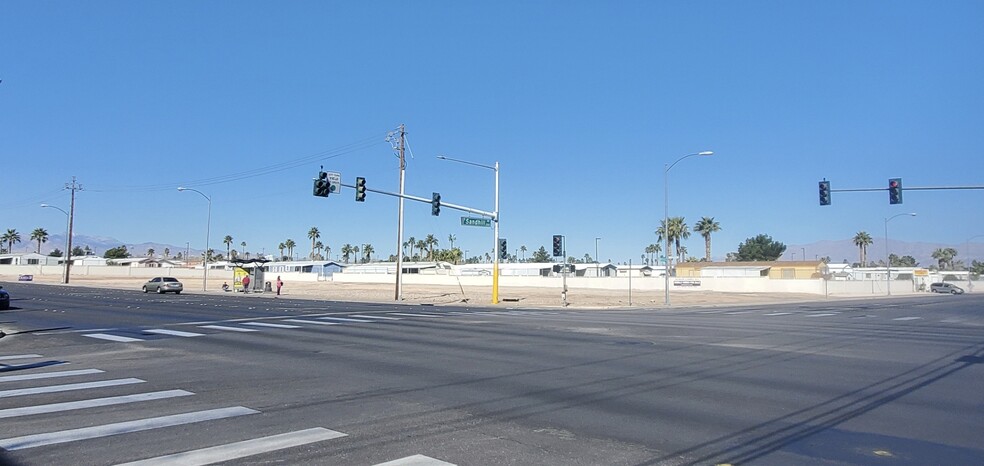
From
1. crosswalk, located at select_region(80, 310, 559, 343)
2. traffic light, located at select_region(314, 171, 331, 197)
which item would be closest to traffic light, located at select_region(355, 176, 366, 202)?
traffic light, located at select_region(314, 171, 331, 197)

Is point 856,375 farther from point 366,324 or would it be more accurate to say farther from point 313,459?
point 366,324

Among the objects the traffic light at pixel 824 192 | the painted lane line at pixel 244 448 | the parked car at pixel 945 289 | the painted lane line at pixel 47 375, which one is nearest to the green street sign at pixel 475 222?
the traffic light at pixel 824 192

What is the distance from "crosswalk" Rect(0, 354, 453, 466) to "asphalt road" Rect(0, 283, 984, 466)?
0.13 ft

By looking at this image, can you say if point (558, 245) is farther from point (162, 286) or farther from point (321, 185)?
point (162, 286)

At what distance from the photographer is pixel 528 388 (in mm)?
10914

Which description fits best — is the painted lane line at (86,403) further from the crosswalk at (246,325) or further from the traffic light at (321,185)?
the traffic light at (321,185)

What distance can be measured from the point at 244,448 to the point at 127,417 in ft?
8.41

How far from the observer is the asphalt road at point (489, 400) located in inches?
278

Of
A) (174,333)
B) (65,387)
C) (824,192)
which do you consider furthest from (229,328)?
(824,192)

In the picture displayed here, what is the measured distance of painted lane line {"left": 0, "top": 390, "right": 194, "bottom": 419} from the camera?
8.96 m

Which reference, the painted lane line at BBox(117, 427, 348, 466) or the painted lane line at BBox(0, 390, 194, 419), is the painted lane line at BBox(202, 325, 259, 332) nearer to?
the painted lane line at BBox(0, 390, 194, 419)

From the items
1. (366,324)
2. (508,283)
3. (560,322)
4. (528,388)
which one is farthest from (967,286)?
(528,388)

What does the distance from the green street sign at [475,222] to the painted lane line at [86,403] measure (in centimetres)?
3135

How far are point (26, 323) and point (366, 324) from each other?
1258cm
